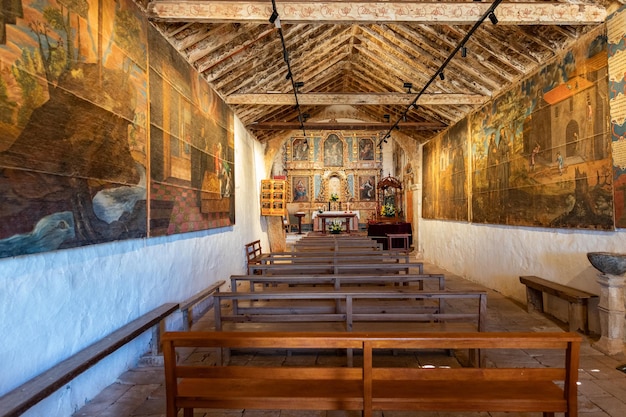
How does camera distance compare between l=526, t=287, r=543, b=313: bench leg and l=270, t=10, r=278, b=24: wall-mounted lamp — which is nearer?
l=270, t=10, r=278, b=24: wall-mounted lamp

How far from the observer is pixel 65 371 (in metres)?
2.22

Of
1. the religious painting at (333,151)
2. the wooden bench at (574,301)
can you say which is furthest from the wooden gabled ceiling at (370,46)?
the religious painting at (333,151)

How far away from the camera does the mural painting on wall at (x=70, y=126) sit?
208 cm

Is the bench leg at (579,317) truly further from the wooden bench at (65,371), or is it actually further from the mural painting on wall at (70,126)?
the mural painting on wall at (70,126)

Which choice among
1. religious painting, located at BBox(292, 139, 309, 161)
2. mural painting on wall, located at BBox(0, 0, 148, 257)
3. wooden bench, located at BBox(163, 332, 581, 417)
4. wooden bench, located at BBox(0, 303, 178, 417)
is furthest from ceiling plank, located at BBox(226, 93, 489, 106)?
religious painting, located at BBox(292, 139, 309, 161)

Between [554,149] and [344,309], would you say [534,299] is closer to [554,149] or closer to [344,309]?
[554,149]

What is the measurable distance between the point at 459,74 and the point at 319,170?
12.5m

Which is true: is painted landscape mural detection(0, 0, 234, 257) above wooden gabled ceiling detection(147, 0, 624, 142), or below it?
below

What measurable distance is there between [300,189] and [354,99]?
11.8 m

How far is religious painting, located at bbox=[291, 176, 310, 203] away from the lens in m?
18.8

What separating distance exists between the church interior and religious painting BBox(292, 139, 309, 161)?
10607 millimetres

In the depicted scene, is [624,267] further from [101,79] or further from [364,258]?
[101,79]

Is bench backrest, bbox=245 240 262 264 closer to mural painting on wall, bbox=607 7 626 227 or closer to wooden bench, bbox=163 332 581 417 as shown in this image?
wooden bench, bbox=163 332 581 417

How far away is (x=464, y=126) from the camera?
25.5 feet
